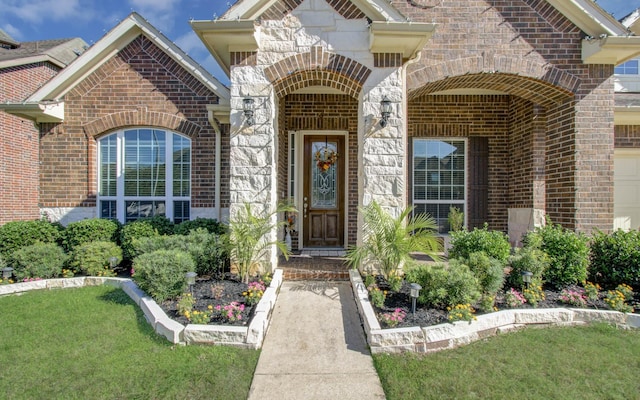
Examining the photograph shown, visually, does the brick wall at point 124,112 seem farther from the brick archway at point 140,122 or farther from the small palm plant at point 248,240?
the small palm plant at point 248,240

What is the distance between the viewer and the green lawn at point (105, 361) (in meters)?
2.75

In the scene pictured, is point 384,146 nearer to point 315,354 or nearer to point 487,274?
point 487,274

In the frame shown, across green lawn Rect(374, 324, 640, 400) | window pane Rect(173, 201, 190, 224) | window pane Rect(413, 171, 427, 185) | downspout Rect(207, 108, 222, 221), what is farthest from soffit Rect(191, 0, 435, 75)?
green lawn Rect(374, 324, 640, 400)

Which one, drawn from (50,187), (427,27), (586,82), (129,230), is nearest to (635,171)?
(586,82)

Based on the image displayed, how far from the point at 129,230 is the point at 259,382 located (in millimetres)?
4235

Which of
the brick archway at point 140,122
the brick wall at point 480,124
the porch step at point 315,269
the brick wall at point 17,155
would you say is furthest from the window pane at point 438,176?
the brick wall at point 17,155

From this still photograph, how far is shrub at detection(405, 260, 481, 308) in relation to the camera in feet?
12.9

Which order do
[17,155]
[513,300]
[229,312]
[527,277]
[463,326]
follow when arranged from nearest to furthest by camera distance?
[463,326] → [229,312] → [513,300] → [527,277] → [17,155]

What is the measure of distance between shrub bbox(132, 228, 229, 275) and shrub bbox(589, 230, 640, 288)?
5.55 m

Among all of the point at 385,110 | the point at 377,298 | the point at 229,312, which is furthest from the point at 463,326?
the point at 385,110

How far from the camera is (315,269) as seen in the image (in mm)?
5602

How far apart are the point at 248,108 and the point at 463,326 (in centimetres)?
414

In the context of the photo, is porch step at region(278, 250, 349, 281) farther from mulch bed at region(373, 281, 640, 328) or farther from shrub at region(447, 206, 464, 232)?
shrub at region(447, 206, 464, 232)

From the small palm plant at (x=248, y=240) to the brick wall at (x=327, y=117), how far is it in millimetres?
2232
